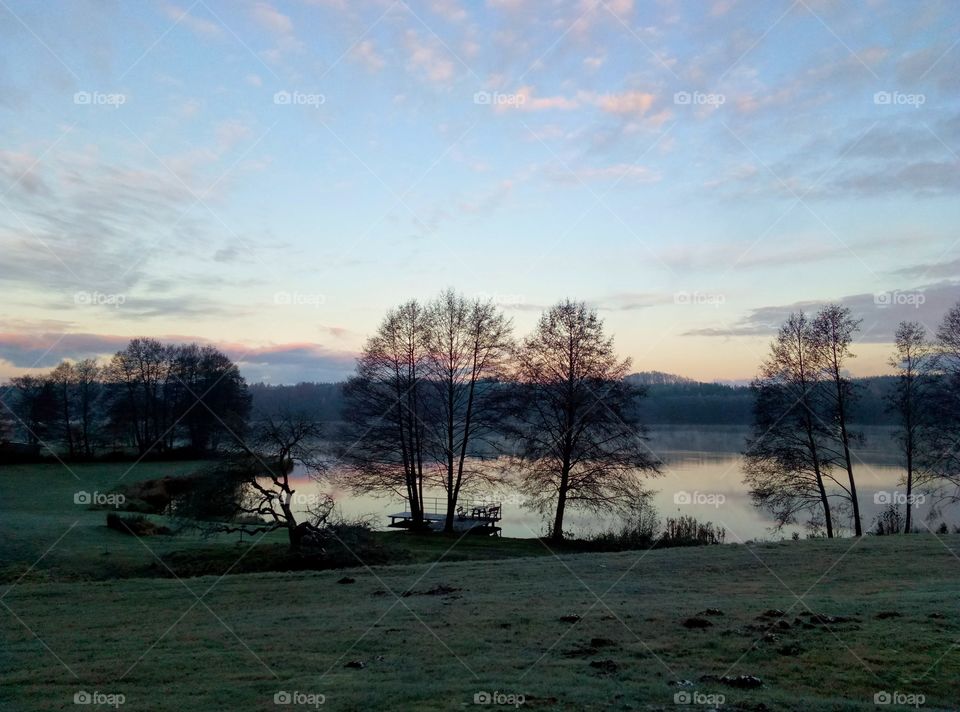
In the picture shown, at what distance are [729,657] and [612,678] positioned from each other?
1.95 metres

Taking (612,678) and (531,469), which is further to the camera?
(531,469)

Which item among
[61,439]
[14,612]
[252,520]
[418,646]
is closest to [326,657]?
[418,646]

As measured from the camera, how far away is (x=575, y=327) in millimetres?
35219

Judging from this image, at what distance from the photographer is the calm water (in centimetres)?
3638

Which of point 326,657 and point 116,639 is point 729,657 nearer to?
point 326,657

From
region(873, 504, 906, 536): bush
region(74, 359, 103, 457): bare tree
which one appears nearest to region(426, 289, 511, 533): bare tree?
region(873, 504, 906, 536): bush

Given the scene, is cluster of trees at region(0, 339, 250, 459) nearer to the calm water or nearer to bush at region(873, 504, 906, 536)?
the calm water

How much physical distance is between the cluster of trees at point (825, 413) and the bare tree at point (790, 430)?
0.16 feet

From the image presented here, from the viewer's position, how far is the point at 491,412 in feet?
122

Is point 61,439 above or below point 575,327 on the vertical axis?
below

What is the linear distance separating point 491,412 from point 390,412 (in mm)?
5806

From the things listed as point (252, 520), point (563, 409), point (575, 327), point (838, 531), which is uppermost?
point (575, 327)
